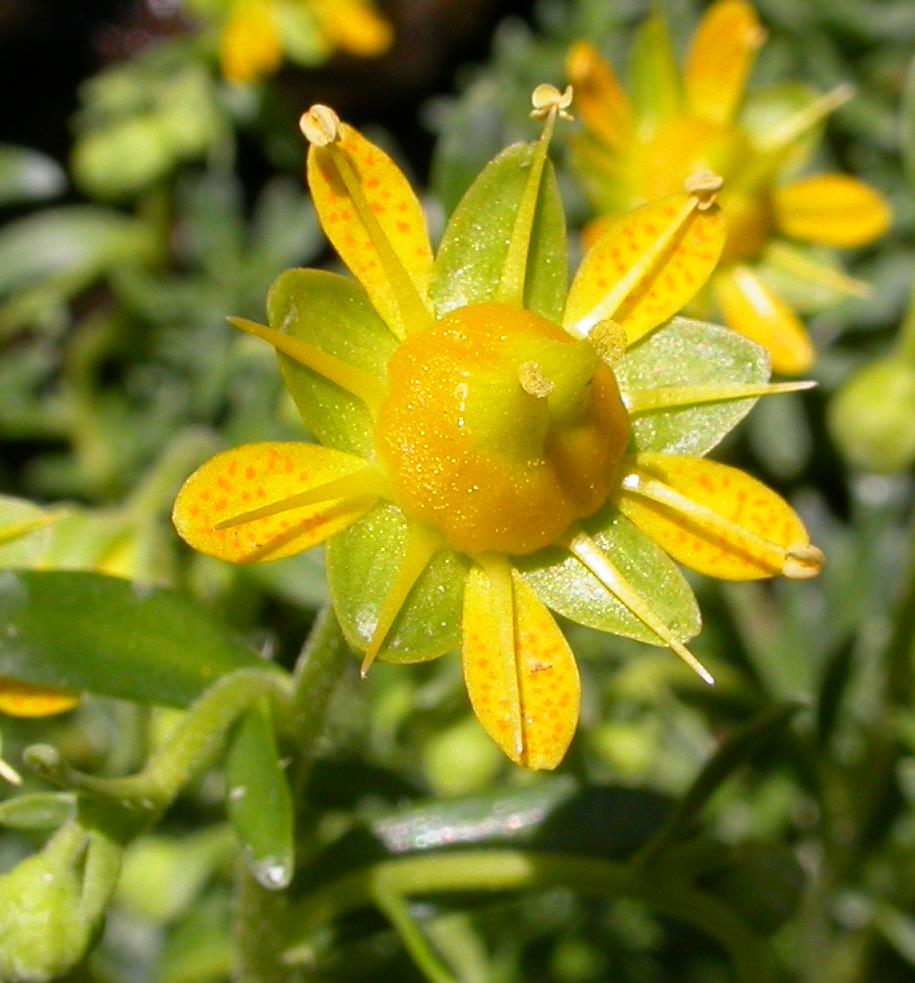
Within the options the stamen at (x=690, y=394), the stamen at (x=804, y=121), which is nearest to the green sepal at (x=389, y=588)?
the stamen at (x=690, y=394)

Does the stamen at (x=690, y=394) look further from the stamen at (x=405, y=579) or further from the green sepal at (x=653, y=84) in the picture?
the green sepal at (x=653, y=84)

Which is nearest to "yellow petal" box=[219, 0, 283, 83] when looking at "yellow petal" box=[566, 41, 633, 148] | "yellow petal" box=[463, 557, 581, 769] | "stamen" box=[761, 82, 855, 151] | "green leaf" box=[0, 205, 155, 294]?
"green leaf" box=[0, 205, 155, 294]

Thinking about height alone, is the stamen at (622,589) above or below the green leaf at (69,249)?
above

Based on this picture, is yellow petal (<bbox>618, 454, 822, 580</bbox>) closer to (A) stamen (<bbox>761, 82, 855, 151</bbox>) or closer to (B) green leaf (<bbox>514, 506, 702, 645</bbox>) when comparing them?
(B) green leaf (<bbox>514, 506, 702, 645</bbox>)

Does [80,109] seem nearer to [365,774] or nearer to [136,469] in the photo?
[136,469]

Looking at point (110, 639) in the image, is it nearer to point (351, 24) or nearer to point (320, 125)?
point (320, 125)
